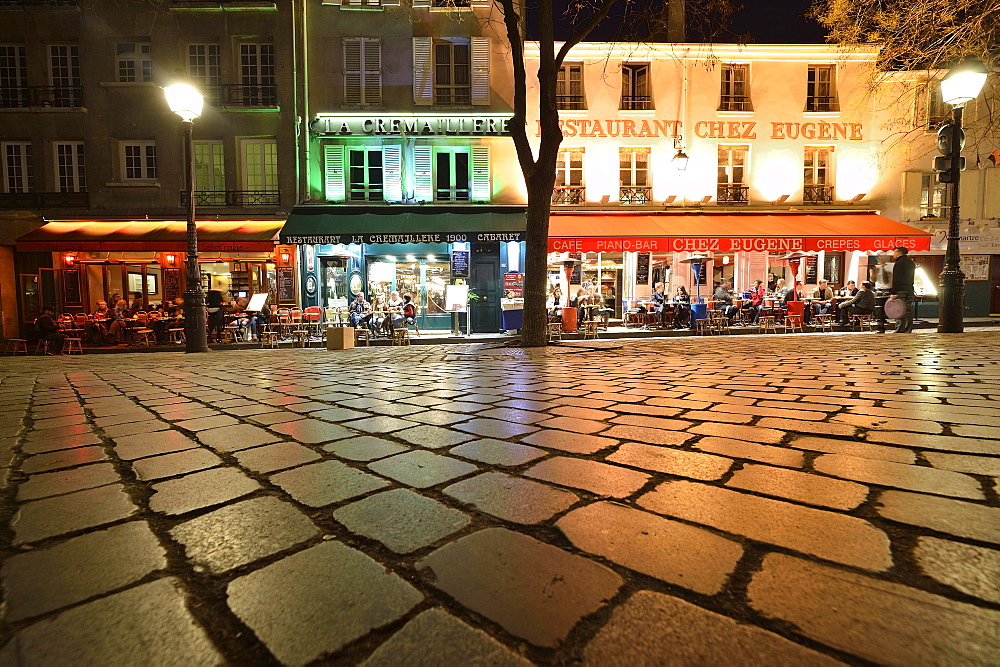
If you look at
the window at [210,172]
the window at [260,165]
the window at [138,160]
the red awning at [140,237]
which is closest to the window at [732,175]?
the red awning at [140,237]

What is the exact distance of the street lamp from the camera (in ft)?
26.9

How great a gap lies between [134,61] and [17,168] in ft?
16.8

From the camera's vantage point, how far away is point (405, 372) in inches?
233

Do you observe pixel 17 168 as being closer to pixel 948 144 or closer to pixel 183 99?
pixel 183 99

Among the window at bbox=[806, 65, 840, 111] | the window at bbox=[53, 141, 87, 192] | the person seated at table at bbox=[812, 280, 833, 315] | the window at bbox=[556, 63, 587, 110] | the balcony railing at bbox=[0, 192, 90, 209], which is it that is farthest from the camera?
the window at bbox=[806, 65, 840, 111]

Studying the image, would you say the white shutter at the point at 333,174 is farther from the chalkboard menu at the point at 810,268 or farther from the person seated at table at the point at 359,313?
the chalkboard menu at the point at 810,268

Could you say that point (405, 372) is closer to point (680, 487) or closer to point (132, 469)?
point (132, 469)

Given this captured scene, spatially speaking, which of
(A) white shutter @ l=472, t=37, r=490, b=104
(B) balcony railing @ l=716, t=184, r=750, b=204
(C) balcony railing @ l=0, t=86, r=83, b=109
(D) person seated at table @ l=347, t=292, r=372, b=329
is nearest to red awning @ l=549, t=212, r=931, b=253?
(B) balcony railing @ l=716, t=184, r=750, b=204

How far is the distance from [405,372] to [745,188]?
1656 centimetres

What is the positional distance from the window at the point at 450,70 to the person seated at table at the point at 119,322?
38.3 ft

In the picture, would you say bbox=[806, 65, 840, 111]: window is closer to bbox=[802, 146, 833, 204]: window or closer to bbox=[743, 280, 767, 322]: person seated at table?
bbox=[802, 146, 833, 204]: window

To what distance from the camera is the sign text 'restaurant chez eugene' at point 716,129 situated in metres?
17.2

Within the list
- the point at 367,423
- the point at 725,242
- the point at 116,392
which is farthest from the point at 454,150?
the point at 367,423

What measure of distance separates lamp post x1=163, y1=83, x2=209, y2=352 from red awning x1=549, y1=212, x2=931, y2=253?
934 centimetres
